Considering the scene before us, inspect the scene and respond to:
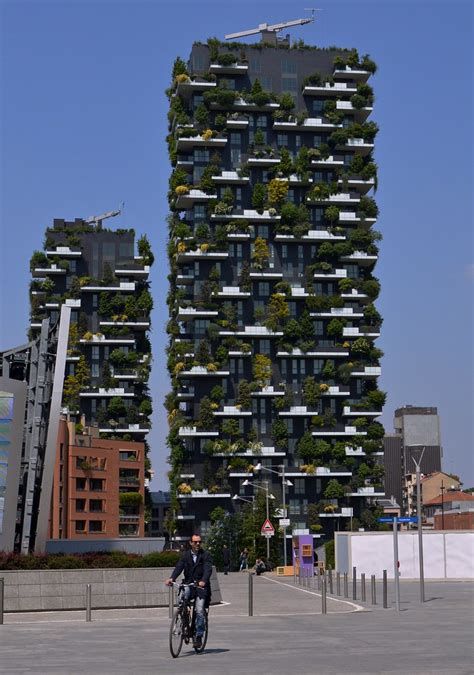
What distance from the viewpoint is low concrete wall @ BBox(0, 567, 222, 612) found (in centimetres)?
3170

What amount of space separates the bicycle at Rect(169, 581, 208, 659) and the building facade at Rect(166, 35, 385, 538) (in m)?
96.2

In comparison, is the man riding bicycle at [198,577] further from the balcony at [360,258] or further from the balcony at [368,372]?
the balcony at [360,258]

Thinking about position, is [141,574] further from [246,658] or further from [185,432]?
[185,432]

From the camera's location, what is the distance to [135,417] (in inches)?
5310

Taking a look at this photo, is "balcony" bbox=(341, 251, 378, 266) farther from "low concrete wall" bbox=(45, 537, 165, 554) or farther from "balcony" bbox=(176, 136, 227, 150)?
"low concrete wall" bbox=(45, 537, 165, 554)

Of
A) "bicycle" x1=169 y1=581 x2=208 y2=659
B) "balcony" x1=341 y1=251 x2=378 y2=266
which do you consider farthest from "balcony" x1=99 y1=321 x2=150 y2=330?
"bicycle" x1=169 y1=581 x2=208 y2=659

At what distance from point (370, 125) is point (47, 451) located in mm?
90373

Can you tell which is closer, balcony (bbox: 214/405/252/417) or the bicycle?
the bicycle

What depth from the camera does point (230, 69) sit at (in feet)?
405

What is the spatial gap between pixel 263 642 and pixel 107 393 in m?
114

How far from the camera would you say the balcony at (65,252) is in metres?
138

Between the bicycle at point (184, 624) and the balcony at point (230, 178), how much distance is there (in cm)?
10385

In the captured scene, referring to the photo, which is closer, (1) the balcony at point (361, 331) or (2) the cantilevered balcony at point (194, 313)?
(2) the cantilevered balcony at point (194, 313)

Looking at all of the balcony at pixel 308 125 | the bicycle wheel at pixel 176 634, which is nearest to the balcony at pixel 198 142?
the balcony at pixel 308 125
